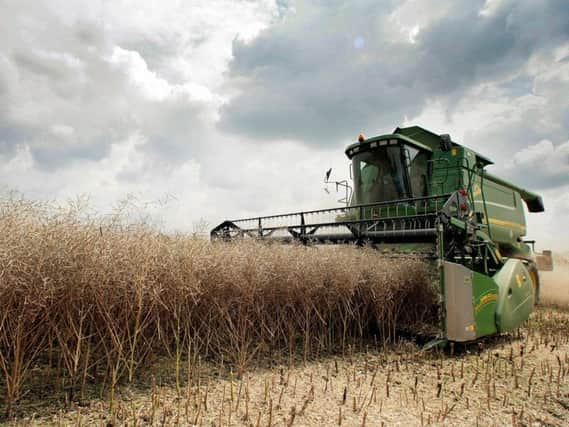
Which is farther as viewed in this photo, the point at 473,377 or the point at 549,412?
the point at 473,377

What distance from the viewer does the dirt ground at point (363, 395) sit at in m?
2.64

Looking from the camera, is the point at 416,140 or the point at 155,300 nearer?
the point at 155,300

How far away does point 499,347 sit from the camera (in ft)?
15.9

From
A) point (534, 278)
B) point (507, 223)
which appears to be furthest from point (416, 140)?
point (534, 278)

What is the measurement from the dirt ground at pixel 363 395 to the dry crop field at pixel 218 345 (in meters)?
0.02

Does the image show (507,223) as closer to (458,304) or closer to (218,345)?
(458,304)

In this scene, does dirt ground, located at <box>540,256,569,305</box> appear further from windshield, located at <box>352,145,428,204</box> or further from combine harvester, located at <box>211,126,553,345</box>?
windshield, located at <box>352,145,428,204</box>

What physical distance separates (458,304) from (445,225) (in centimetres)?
90

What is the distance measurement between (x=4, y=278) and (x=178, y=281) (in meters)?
1.19

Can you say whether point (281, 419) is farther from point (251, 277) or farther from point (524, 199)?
point (524, 199)

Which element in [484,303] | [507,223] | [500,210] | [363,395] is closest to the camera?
[363,395]

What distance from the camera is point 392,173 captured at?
251 inches

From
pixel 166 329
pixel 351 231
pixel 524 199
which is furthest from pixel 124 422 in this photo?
pixel 524 199

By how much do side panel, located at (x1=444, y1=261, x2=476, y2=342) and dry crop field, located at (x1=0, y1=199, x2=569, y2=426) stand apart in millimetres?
313
